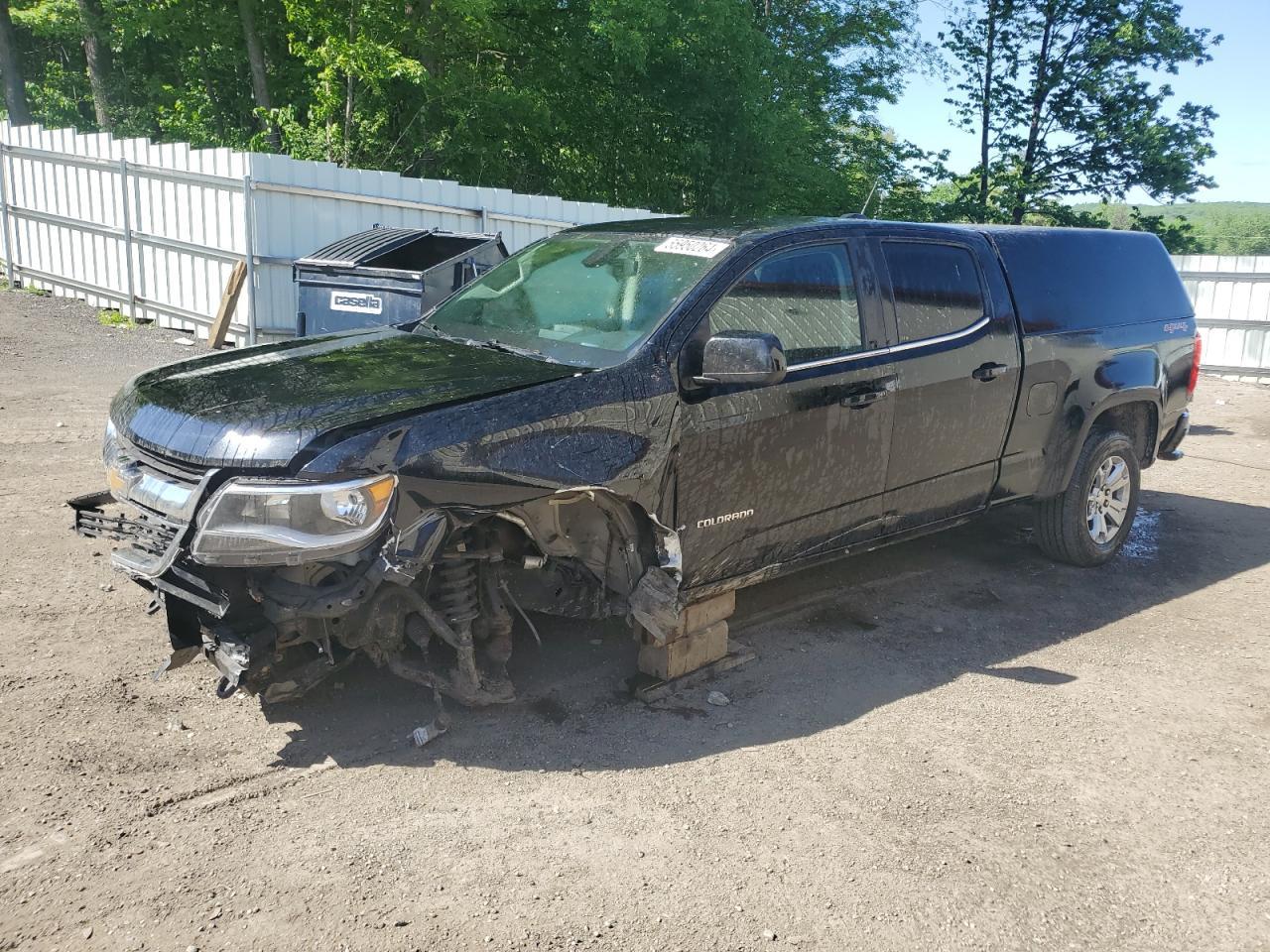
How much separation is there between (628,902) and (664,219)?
334 cm

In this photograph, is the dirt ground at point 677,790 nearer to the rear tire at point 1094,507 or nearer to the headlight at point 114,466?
the rear tire at point 1094,507

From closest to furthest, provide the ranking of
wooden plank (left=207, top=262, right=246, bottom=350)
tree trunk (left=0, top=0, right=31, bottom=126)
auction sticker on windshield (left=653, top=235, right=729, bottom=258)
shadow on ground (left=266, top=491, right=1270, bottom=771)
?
shadow on ground (left=266, top=491, right=1270, bottom=771) < auction sticker on windshield (left=653, top=235, right=729, bottom=258) < wooden plank (left=207, top=262, right=246, bottom=350) < tree trunk (left=0, top=0, right=31, bottom=126)

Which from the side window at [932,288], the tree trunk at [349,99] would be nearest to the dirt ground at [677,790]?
the side window at [932,288]

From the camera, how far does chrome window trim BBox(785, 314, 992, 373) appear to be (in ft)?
15.6

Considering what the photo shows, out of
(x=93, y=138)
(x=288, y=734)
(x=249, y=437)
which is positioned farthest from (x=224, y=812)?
(x=93, y=138)

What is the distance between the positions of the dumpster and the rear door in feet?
12.9

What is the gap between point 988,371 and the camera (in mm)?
5570

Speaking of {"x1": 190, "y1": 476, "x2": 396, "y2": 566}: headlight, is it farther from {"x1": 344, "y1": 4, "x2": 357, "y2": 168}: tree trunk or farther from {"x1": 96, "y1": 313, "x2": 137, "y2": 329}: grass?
{"x1": 344, "y1": 4, "x2": 357, "y2": 168}: tree trunk

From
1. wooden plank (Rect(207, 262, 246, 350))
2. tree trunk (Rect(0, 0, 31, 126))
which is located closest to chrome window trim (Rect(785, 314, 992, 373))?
wooden plank (Rect(207, 262, 246, 350))

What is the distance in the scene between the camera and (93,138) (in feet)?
47.3

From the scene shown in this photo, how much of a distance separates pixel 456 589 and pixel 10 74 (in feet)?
77.4

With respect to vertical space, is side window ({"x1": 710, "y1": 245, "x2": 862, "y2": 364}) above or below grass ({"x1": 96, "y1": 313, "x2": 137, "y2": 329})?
above

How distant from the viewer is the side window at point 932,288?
5246 mm

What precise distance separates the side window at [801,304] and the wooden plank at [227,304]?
8612 mm
